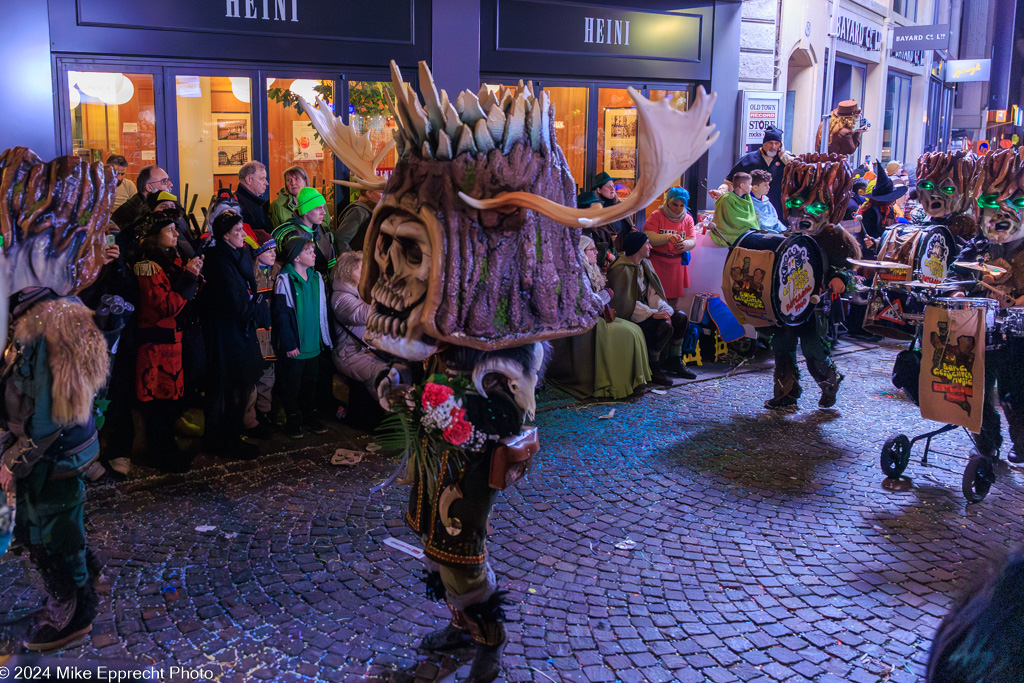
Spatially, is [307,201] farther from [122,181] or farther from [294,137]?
[294,137]

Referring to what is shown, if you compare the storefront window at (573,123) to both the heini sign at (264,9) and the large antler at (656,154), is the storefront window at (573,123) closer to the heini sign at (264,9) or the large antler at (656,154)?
the heini sign at (264,9)

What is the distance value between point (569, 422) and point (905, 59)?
859 inches

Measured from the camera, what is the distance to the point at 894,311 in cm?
645

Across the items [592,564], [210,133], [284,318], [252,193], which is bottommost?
[592,564]

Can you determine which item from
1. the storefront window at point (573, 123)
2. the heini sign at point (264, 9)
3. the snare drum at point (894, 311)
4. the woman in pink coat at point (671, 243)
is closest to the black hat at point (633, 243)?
the woman in pink coat at point (671, 243)

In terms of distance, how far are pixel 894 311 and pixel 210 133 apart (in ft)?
21.7

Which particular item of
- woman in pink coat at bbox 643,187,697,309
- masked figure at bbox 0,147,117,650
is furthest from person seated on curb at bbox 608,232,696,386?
masked figure at bbox 0,147,117,650

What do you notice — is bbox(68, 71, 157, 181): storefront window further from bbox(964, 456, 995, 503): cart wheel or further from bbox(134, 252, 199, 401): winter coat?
bbox(964, 456, 995, 503): cart wheel

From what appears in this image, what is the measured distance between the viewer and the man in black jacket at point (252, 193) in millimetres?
7824

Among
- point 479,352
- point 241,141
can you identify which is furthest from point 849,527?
point 241,141

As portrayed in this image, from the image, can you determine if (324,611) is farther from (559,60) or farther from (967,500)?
(559,60)

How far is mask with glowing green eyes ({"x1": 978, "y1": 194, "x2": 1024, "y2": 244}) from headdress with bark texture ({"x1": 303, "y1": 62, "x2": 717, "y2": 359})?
13.8ft

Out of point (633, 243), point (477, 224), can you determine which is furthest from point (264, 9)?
point (477, 224)

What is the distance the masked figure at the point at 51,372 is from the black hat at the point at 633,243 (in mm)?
5680
